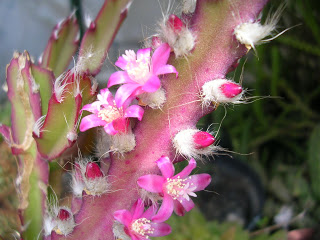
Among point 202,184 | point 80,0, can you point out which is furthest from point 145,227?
point 80,0

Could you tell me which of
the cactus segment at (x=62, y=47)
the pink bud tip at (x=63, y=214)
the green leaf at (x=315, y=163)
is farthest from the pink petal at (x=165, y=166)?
the green leaf at (x=315, y=163)

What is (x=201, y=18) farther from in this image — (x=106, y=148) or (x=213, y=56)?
(x=106, y=148)

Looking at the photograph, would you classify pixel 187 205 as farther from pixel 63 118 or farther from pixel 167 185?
pixel 63 118

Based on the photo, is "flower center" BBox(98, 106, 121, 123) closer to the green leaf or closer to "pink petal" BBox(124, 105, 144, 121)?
"pink petal" BBox(124, 105, 144, 121)

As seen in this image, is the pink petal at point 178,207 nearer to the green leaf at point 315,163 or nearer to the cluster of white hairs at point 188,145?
the cluster of white hairs at point 188,145

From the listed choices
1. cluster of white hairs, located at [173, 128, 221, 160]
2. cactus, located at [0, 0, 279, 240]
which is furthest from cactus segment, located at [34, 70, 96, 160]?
cluster of white hairs, located at [173, 128, 221, 160]
